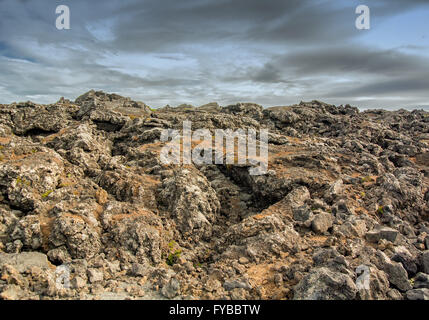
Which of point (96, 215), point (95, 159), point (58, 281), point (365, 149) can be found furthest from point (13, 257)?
point (365, 149)

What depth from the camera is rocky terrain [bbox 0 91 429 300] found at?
26.9 feet

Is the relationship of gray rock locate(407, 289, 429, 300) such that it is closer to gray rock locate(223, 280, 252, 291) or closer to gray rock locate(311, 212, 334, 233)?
gray rock locate(311, 212, 334, 233)

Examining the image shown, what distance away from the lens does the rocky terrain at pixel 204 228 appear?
26.9 ft

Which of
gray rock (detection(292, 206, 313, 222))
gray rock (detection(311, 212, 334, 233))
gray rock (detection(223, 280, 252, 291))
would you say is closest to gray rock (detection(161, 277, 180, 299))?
gray rock (detection(223, 280, 252, 291))

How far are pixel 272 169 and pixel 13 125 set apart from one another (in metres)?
23.6

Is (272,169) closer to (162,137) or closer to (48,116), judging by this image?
(162,137)

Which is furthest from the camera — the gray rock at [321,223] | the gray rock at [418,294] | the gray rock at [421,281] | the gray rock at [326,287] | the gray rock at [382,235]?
the gray rock at [321,223]

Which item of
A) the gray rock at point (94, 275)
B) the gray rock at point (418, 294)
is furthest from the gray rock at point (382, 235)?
the gray rock at point (94, 275)

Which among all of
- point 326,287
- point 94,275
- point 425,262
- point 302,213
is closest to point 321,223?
point 302,213

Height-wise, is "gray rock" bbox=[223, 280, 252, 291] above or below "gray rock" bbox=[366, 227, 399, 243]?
below

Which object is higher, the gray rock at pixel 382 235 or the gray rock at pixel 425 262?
the gray rock at pixel 382 235

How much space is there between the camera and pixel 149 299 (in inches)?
316

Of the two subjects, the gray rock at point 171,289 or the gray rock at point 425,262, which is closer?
the gray rock at point 171,289

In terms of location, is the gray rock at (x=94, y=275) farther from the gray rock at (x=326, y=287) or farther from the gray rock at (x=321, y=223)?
the gray rock at (x=321, y=223)
